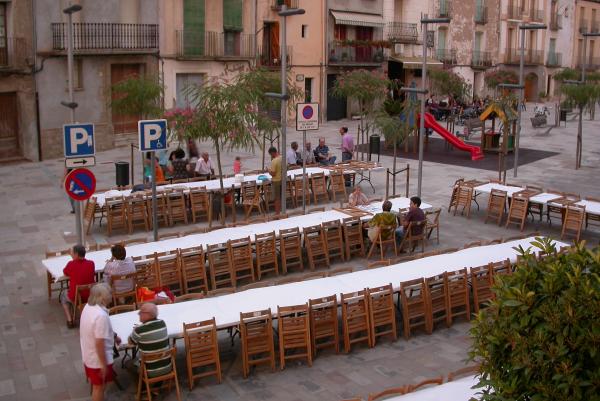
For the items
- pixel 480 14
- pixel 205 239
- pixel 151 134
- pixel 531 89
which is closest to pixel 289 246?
pixel 205 239

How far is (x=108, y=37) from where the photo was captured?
85.5 feet

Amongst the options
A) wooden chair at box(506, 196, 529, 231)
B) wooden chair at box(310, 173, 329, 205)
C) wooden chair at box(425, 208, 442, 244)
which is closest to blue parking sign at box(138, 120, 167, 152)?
wooden chair at box(425, 208, 442, 244)

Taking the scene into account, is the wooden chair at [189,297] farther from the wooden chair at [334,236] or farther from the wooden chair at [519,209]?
the wooden chair at [519,209]

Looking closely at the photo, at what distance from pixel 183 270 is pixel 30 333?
2296 millimetres

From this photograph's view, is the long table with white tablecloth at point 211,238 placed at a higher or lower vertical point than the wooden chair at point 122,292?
higher

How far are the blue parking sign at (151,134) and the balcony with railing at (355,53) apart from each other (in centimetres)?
2546

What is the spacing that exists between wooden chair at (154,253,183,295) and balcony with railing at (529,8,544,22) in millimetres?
46846

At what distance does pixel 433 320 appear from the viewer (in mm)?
10555

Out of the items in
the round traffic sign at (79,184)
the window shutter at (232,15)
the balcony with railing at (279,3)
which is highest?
the balcony with railing at (279,3)

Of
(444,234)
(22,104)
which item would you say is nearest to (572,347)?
(444,234)

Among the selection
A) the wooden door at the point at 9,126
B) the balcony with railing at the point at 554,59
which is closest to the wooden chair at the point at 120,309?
the wooden door at the point at 9,126

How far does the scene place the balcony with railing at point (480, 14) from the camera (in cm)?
4806

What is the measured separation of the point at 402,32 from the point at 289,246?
30.8 m

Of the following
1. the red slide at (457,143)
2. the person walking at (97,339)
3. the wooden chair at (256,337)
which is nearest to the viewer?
the person walking at (97,339)
